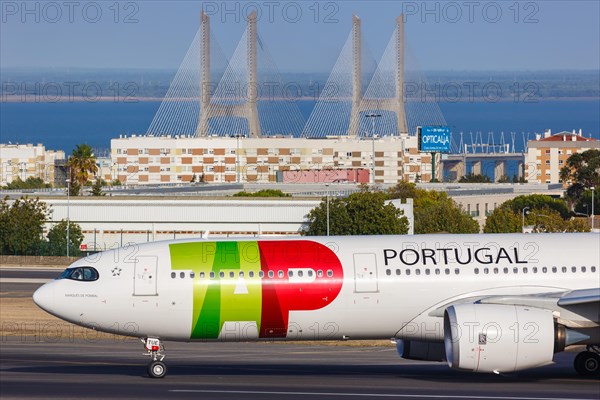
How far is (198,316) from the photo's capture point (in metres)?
34.1

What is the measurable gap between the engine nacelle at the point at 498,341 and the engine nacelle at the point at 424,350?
90.6 inches

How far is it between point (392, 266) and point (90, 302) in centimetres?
859

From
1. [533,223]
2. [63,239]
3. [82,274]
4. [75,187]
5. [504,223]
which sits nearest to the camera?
[82,274]

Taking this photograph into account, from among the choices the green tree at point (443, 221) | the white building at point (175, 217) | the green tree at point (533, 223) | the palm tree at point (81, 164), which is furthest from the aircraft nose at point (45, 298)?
the palm tree at point (81, 164)

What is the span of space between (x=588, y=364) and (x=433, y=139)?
14312 centimetres

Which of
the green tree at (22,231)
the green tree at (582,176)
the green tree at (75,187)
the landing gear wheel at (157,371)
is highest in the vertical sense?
the green tree at (582,176)

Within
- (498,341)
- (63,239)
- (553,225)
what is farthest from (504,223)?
(498,341)

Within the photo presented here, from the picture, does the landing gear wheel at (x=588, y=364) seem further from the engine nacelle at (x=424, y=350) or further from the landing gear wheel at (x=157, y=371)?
the landing gear wheel at (x=157, y=371)

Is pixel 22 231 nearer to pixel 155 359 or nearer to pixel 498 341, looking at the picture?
pixel 155 359

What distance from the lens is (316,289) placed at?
3381 centimetres

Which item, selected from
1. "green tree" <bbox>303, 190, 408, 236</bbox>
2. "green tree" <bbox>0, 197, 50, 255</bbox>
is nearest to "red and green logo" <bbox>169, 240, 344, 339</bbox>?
"green tree" <bbox>303, 190, 408, 236</bbox>

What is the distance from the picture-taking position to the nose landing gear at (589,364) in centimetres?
3503

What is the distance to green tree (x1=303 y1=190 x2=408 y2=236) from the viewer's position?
3472 inches

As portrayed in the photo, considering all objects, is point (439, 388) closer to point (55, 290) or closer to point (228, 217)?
point (55, 290)
